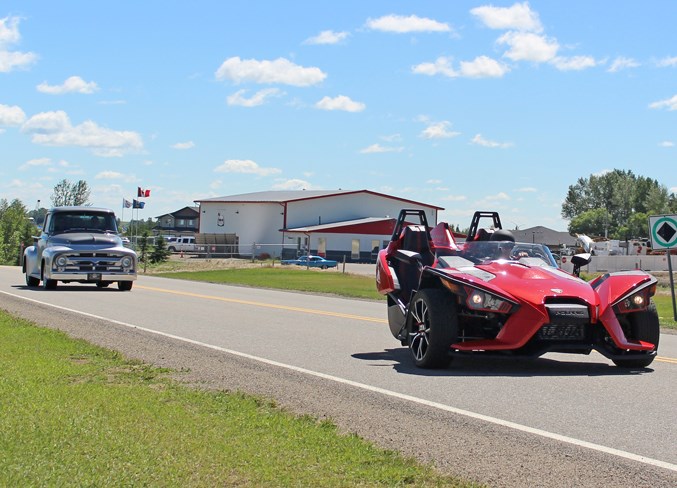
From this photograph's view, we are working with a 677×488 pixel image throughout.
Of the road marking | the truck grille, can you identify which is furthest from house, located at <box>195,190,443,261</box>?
the road marking

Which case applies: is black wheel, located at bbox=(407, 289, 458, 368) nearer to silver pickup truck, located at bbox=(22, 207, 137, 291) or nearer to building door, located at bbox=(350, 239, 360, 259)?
silver pickup truck, located at bbox=(22, 207, 137, 291)

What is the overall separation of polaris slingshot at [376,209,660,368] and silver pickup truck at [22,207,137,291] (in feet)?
51.3

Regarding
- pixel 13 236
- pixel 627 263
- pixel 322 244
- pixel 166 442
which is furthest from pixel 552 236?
pixel 166 442

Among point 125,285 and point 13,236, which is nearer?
point 125,285

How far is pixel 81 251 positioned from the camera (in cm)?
2480

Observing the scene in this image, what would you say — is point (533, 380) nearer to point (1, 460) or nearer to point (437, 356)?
point (437, 356)

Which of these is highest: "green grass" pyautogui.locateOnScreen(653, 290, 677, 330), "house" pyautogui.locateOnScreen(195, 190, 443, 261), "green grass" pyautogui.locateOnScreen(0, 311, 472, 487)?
"house" pyautogui.locateOnScreen(195, 190, 443, 261)

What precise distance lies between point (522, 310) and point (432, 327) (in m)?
0.97

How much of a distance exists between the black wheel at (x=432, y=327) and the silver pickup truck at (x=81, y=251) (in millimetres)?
16222

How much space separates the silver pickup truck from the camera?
2473cm

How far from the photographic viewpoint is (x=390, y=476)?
215 inches

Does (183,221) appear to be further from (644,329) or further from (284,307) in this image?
(644,329)

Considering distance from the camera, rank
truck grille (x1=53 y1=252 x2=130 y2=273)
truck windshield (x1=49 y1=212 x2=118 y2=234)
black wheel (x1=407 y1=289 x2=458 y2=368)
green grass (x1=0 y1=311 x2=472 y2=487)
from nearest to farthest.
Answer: green grass (x1=0 y1=311 x2=472 y2=487)
black wheel (x1=407 y1=289 x2=458 y2=368)
truck grille (x1=53 y1=252 x2=130 y2=273)
truck windshield (x1=49 y1=212 x2=118 y2=234)

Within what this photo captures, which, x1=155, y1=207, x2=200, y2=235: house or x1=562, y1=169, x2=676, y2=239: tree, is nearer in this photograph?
x1=562, y1=169, x2=676, y2=239: tree
